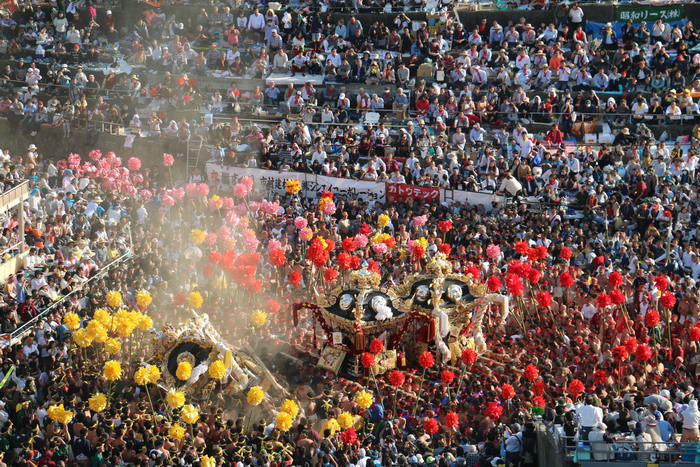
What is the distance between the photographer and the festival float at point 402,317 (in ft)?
73.1

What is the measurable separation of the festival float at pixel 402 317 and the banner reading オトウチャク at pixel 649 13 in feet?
48.0

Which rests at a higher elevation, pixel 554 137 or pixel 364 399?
pixel 554 137

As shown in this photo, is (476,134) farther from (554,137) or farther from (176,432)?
(176,432)

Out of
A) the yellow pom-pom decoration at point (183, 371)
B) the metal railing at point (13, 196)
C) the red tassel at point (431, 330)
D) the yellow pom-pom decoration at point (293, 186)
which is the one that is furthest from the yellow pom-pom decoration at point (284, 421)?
the yellow pom-pom decoration at point (293, 186)

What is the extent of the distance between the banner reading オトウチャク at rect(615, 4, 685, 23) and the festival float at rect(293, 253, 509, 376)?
14618 millimetres

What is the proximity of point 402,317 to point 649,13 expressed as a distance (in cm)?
1626

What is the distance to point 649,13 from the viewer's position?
34.7 m

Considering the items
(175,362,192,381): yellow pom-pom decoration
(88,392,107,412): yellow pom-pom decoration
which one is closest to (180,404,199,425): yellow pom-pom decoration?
(175,362,192,381): yellow pom-pom decoration

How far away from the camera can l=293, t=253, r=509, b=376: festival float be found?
22.3 m

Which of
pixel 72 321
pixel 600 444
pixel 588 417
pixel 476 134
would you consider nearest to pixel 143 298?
pixel 72 321

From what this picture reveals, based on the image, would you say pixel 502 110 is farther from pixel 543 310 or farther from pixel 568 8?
pixel 543 310

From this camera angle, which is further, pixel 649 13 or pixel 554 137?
pixel 649 13

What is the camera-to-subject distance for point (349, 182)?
1175 inches

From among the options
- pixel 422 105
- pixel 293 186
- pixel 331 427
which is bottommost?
pixel 331 427
